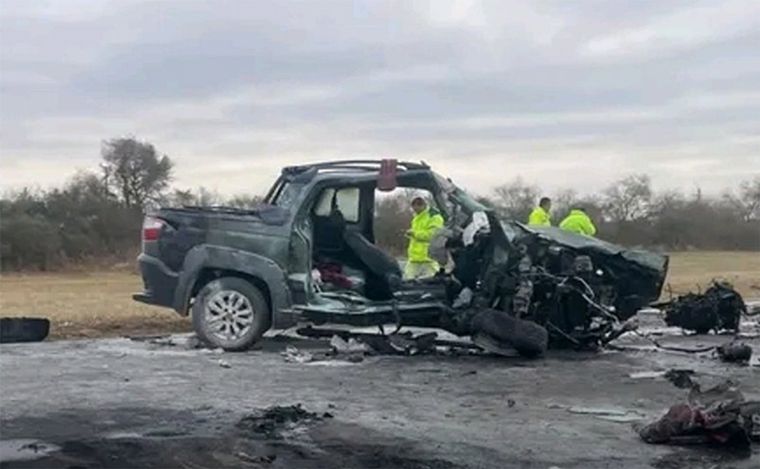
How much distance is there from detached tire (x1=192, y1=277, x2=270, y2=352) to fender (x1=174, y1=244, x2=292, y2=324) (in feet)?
0.44

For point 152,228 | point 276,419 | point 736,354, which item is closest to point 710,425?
point 276,419

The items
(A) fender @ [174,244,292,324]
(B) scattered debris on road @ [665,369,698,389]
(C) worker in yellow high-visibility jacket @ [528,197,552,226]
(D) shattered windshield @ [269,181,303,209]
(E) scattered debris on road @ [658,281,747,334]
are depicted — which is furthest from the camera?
(C) worker in yellow high-visibility jacket @ [528,197,552,226]

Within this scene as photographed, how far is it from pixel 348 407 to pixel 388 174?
4527 millimetres

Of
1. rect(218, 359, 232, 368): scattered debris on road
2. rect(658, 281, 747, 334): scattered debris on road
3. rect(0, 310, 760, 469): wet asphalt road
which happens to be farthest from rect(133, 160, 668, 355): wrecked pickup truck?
rect(658, 281, 747, 334): scattered debris on road

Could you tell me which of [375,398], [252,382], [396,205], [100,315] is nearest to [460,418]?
[375,398]

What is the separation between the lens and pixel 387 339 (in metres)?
11.7

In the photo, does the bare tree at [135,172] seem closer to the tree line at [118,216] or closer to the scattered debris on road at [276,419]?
the tree line at [118,216]

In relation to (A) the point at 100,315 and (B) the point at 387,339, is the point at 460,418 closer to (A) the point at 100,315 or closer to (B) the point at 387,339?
(B) the point at 387,339

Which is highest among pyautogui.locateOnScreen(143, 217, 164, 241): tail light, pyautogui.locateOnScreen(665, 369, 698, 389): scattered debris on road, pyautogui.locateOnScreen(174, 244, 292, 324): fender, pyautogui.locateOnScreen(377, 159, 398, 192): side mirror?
pyautogui.locateOnScreen(377, 159, 398, 192): side mirror

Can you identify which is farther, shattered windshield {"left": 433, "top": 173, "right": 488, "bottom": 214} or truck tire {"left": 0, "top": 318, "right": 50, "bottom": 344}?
truck tire {"left": 0, "top": 318, "right": 50, "bottom": 344}

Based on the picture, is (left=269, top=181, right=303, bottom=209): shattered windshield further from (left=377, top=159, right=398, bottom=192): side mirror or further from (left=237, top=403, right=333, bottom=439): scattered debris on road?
(left=237, top=403, right=333, bottom=439): scattered debris on road

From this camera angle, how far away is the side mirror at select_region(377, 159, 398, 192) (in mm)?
12133

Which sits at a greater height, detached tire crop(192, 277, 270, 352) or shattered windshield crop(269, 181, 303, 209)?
shattered windshield crop(269, 181, 303, 209)

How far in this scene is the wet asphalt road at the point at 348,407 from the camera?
20.2 feet
